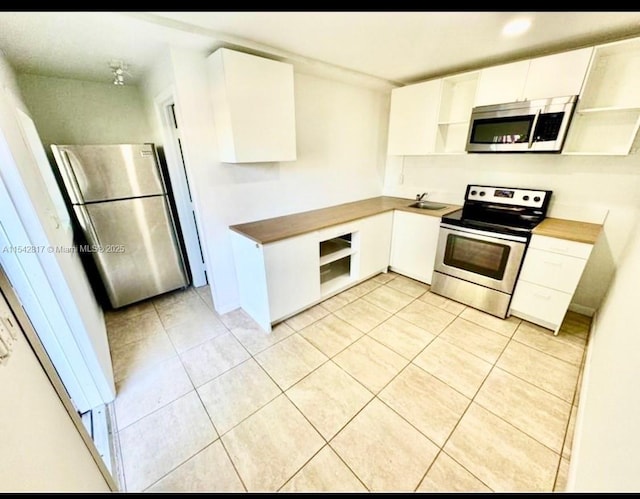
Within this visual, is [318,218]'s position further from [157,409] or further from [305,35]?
[157,409]

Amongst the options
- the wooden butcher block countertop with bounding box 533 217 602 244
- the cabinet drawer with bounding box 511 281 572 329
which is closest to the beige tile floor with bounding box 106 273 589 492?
the cabinet drawer with bounding box 511 281 572 329

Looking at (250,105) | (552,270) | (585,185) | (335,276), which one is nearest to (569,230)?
(552,270)

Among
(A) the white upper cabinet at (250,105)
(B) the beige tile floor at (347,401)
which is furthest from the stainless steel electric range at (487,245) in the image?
(A) the white upper cabinet at (250,105)

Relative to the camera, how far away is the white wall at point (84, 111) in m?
2.33

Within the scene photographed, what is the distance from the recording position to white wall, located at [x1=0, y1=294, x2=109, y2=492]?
→ 0.58m

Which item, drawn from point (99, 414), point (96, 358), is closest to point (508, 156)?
point (96, 358)

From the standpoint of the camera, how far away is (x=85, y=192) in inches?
86.0

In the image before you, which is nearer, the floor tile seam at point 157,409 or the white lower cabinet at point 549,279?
the floor tile seam at point 157,409

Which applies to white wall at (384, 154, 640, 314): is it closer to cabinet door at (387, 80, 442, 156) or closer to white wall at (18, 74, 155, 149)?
cabinet door at (387, 80, 442, 156)

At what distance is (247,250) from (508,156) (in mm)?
2664

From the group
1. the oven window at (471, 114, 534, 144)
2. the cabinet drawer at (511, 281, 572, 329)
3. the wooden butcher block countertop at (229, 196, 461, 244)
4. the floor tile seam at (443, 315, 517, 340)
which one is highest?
the oven window at (471, 114, 534, 144)

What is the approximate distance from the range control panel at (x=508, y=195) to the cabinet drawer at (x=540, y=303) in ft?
2.58

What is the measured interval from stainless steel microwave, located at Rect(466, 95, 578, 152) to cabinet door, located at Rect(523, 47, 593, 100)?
7cm

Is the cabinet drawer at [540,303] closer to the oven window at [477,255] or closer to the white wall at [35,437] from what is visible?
the oven window at [477,255]
